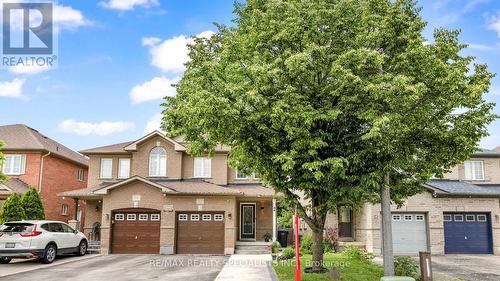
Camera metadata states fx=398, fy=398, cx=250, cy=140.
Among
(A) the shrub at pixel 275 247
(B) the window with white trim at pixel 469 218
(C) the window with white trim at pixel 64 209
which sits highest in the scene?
(C) the window with white trim at pixel 64 209

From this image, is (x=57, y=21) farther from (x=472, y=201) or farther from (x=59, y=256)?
(x=472, y=201)

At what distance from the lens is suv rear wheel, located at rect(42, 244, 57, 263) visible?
666 inches

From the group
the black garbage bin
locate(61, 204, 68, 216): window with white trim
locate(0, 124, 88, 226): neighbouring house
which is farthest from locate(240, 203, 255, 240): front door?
locate(61, 204, 68, 216): window with white trim

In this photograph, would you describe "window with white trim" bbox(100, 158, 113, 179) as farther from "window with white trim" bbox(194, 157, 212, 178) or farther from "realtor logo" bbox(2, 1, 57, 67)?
"realtor logo" bbox(2, 1, 57, 67)

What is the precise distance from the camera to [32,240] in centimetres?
1639

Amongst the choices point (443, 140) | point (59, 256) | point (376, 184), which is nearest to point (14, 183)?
point (59, 256)

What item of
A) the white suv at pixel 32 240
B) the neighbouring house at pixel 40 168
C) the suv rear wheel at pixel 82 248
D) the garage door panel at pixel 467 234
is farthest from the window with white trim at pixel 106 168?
the garage door panel at pixel 467 234

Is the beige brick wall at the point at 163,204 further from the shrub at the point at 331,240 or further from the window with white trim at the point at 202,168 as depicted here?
the shrub at the point at 331,240

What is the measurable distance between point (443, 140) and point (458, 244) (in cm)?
1541

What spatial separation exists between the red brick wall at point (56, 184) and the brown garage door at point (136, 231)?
7.70 metres

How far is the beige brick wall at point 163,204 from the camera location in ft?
73.7

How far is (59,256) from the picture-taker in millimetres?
19453

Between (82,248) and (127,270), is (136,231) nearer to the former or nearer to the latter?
(82,248)

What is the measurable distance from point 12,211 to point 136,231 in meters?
6.44
